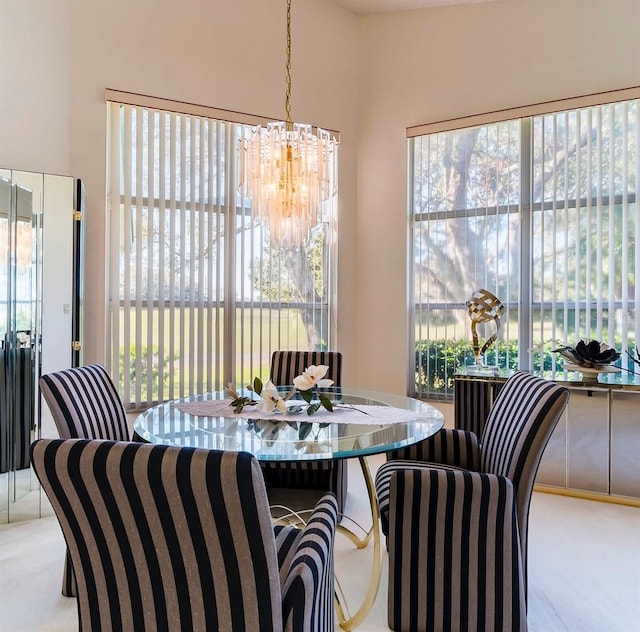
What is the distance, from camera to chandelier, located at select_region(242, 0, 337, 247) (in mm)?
2498

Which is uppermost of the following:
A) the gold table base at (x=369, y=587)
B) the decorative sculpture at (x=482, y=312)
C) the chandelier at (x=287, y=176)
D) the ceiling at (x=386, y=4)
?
the ceiling at (x=386, y=4)

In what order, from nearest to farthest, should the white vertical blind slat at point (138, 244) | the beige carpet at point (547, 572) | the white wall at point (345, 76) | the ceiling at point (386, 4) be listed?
1. the beige carpet at point (547, 572)
2. the white wall at point (345, 76)
3. the white vertical blind slat at point (138, 244)
4. the ceiling at point (386, 4)

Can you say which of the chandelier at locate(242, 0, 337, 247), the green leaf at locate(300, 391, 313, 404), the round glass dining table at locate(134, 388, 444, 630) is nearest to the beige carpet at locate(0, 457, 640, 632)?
the round glass dining table at locate(134, 388, 444, 630)

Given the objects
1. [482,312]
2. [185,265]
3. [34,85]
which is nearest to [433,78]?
[482,312]

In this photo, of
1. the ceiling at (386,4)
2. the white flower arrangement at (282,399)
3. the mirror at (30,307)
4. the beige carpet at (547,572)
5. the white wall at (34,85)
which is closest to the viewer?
the beige carpet at (547,572)

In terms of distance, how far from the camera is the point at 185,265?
364cm

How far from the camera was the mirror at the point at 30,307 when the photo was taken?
8.97ft

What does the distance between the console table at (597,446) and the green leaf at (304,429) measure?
1812mm

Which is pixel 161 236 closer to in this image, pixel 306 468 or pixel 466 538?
pixel 306 468

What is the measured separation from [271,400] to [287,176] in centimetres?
117

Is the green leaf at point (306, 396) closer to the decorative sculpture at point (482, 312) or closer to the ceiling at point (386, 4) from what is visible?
the decorative sculpture at point (482, 312)

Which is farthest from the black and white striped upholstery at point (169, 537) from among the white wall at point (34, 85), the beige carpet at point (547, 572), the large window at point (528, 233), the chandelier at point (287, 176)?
the large window at point (528, 233)

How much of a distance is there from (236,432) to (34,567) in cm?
132

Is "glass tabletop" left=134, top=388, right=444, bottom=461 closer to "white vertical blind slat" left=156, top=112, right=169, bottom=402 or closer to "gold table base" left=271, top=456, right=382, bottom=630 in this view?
"gold table base" left=271, top=456, right=382, bottom=630
